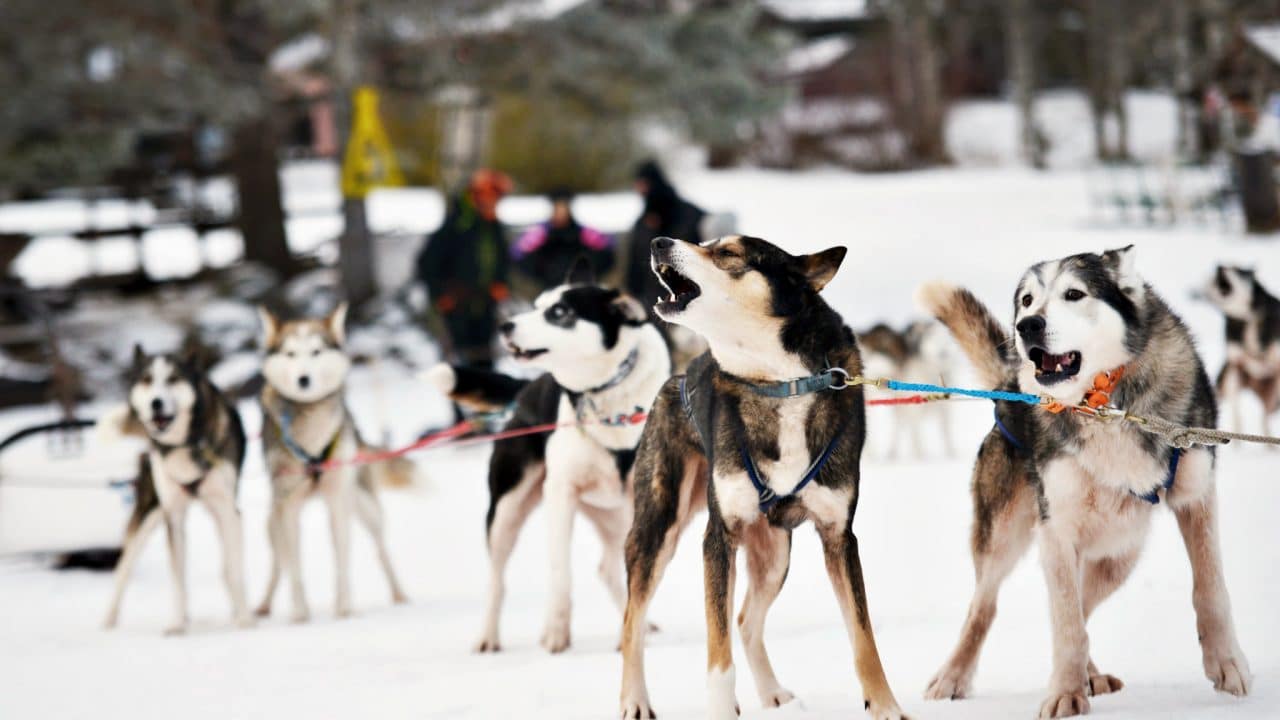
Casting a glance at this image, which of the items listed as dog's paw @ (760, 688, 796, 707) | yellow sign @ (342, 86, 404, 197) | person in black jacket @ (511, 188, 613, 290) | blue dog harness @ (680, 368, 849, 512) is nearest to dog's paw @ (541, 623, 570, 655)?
dog's paw @ (760, 688, 796, 707)

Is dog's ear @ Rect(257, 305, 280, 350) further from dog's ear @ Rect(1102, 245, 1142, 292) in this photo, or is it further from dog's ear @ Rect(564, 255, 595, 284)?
dog's ear @ Rect(1102, 245, 1142, 292)

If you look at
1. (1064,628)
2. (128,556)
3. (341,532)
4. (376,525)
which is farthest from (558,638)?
(128,556)

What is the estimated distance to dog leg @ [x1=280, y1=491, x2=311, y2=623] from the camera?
626 centimetres

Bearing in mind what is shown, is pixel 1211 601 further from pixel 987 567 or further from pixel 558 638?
pixel 558 638

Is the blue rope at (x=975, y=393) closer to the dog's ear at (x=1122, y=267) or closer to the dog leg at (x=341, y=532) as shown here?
the dog's ear at (x=1122, y=267)

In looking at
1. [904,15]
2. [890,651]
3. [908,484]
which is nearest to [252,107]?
[908,484]

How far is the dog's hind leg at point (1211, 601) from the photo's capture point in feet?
11.6

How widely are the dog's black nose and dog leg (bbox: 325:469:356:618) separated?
3742 millimetres

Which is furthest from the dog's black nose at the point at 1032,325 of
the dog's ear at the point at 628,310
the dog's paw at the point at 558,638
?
the dog's paw at the point at 558,638

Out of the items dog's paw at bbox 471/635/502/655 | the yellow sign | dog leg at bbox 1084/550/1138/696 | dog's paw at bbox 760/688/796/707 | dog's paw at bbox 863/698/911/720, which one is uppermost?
the yellow sign

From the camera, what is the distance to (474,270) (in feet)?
35.4

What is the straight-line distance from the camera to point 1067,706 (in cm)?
345

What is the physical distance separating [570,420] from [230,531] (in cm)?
185

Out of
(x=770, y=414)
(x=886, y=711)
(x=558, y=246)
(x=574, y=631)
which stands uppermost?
(x=558, y=246)
